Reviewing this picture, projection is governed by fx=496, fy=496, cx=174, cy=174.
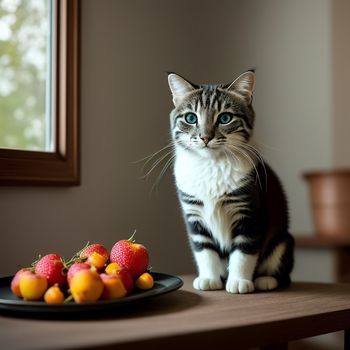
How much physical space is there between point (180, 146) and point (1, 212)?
51 cm

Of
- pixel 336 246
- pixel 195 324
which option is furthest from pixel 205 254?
pixel 336 246

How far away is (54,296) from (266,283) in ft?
1.74

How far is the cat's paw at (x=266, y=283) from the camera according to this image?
3.87 ft

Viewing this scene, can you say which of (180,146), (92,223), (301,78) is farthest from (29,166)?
(301,78)

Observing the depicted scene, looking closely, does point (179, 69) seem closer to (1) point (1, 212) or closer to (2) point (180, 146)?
(2) point (180, 146)

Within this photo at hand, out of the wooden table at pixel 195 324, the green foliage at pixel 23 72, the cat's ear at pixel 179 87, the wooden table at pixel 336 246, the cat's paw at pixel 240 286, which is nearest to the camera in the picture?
the wooden table at pixel 195 324

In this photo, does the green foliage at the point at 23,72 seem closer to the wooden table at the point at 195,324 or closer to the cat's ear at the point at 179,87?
the cat's ear at the point at 179,87

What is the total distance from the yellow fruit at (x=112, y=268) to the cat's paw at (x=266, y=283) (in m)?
0.38

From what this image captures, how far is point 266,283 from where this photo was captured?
118cm

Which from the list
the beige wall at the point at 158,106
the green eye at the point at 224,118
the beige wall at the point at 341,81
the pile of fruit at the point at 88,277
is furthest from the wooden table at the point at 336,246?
the pile of fruit at the point at 88,277

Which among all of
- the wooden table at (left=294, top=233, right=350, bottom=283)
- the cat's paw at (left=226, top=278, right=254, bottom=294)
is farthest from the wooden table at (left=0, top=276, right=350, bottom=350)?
the wooden table at (left=294, top=233, right=350, bottom=283)

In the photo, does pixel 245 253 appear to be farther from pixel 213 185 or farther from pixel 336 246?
pixel 336 246

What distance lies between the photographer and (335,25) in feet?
6.59

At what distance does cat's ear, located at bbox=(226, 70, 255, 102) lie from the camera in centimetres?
119
